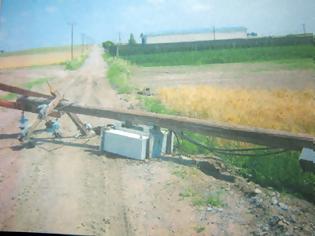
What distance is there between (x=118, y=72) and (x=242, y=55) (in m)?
4.64

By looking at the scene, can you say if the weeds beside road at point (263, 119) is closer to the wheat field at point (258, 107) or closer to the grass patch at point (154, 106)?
the wheat field at point (258, 107)

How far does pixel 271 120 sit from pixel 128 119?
67.2 inches

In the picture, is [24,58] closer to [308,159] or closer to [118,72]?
[118,72]

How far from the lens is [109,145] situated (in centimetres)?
415

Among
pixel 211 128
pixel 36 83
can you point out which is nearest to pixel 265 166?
pixel 211 128

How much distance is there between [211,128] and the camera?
3.49 metres

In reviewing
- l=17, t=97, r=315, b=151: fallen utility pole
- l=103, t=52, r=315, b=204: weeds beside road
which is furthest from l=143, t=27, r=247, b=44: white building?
l=17, t=97, r=315, b=151: fallen utility pole

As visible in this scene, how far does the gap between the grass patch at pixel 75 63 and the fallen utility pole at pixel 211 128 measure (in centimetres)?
353

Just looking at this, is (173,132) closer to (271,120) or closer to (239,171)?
(239,171)

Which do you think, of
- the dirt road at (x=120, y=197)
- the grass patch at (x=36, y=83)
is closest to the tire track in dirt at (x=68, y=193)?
the dirt road at (x=120, y=197)

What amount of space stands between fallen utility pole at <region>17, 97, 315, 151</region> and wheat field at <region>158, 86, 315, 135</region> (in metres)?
0.24

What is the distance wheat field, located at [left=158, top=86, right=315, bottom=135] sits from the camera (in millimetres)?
3209

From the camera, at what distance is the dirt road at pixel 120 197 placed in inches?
114

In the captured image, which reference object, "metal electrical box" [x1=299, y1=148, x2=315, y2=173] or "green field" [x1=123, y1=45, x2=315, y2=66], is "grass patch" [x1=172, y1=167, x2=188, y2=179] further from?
"green field" [x1=123, y1=45, x2=315, y2=66]
